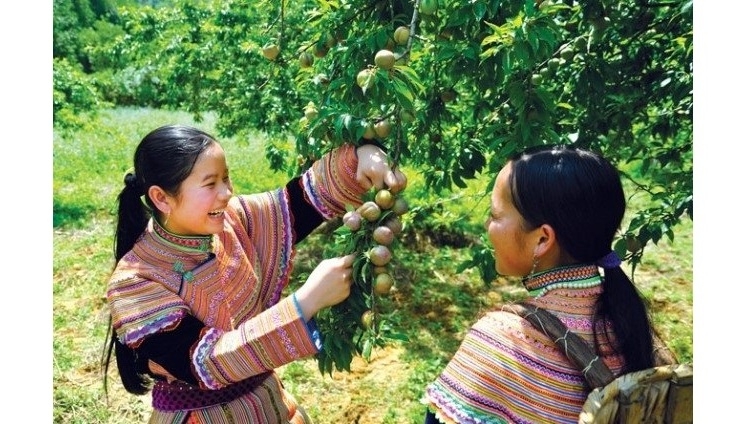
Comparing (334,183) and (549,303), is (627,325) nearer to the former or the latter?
(549,303)

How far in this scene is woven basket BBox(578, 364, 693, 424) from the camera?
121cm

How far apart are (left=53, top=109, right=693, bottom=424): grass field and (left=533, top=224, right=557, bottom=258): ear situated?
131cm

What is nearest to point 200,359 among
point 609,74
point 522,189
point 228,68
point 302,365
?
point 522,189

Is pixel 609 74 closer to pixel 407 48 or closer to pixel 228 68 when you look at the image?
pixel 407 48

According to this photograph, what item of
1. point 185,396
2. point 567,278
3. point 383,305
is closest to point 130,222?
point 185,396

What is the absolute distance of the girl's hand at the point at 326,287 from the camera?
1636mm

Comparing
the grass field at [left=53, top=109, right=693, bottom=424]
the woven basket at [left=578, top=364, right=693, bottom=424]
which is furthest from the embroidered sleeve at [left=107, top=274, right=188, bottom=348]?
the grass field at [left=53, top=109, right=693, bottom=424]

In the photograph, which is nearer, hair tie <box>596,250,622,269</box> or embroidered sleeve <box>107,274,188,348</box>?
hair tie <box>596,250,622,269</box>

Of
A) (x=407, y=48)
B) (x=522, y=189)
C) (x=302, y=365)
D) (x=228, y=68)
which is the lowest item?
(x=302, y=365)

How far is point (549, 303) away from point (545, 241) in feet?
0.41

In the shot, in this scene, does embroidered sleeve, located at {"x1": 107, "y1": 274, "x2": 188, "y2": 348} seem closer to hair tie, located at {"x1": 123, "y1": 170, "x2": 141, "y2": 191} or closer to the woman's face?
hair tie, located at {"x1": 123, "y1": 170, "x2": 141, "y2": 191}

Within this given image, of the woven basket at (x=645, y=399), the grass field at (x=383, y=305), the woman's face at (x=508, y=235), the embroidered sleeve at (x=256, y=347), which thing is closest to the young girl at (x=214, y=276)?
the embroidered sleeve at (x=256, y=347)

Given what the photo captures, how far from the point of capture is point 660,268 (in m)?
5.00
